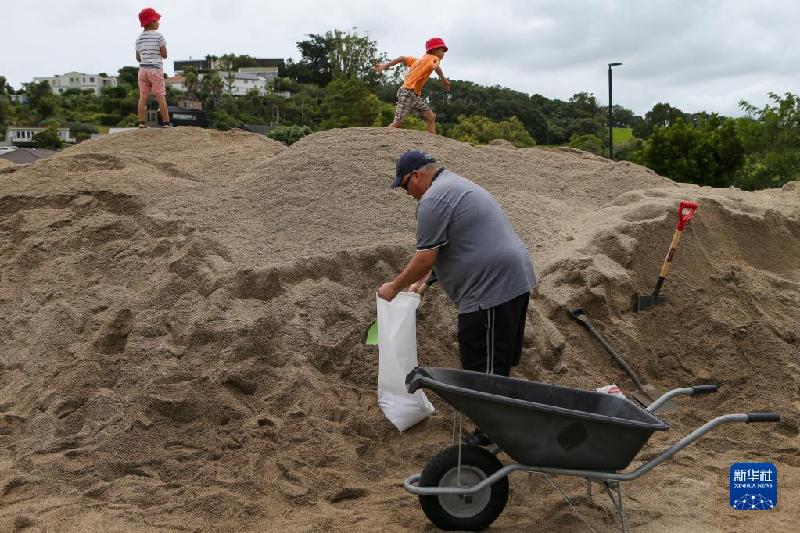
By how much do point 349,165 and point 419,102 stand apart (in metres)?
1.81

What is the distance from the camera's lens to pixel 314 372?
433 cm

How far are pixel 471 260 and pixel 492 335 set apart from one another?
0.34m

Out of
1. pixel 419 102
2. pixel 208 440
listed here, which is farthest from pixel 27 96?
pixel 208 440

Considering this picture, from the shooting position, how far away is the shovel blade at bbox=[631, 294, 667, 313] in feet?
16.8

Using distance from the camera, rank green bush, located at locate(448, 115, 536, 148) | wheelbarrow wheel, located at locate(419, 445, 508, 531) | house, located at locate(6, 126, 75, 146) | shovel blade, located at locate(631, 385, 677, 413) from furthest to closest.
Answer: house, located at locate(6, 126, 75, 146)
green bush, located at locate(448, 115, 536, 148)
shovel blade, located at locate(631, 385, 677, 413)
wheelbarrow wheel, located at locate(419, 445, 508, 531)

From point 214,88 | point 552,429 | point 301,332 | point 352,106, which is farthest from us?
point 214,88

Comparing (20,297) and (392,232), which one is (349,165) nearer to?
(392,232)

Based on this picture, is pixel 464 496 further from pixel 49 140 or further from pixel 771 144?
pixel 49 140

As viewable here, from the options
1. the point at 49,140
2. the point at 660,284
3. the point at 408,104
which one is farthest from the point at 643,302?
the point at 49,140

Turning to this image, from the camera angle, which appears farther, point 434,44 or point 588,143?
point 588,143

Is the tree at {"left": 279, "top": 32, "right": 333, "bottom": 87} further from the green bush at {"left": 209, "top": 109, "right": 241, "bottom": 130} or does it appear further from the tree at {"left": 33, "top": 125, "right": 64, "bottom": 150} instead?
the tree at {"left": 33, "top": 125, "right": 64, "bottom": 150}
